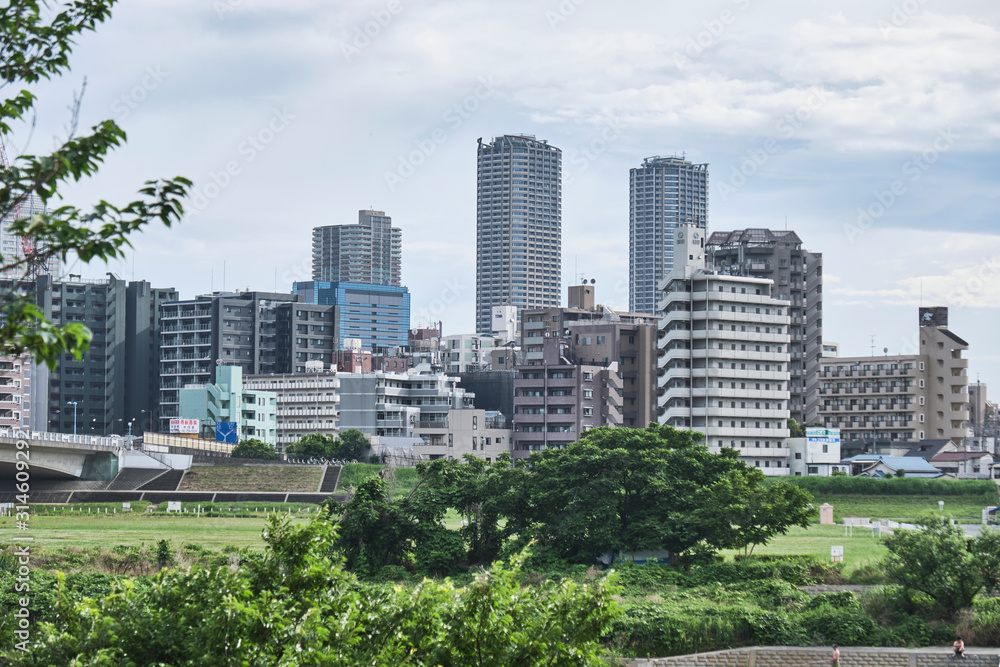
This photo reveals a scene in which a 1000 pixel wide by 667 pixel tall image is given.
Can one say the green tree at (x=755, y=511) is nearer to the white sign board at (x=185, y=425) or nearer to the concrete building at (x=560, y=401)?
the concrete building at (x=560, y=401)

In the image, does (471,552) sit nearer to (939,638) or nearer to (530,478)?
(530,478)

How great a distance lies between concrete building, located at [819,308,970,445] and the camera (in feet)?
469

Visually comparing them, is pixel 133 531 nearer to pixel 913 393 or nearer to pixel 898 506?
pixel 898 506

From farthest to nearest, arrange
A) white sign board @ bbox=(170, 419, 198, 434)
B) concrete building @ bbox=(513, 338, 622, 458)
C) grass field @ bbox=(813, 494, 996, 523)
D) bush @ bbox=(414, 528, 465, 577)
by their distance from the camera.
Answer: white sign board @ bbox=(170, 419, 198, 434) → concrete building @ bbox=(513, 338, 622, 458) → grass field @ bbox=(813, 494, 996, 523) → bush @ bbox=(414, 528, 465, 577)

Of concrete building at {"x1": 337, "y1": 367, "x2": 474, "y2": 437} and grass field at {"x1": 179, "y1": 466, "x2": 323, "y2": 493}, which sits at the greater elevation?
concrete building at {"x1": 337, "y1": 367, "x2": 474, "y2": 437}

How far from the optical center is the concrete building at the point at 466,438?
445 ft

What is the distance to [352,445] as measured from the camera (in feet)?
445

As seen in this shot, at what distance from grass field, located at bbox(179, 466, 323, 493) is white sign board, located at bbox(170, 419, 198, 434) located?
26248 mm

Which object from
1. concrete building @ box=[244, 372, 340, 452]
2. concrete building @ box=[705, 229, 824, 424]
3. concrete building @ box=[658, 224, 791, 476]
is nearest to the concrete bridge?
concrete building @ box=[244, 372, 340, 452]

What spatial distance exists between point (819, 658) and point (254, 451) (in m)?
98.0

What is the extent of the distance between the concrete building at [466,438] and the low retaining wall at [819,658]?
91306 mm

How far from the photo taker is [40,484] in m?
106

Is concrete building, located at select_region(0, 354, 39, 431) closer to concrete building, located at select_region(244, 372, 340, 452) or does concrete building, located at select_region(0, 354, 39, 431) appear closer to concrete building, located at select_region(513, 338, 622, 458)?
concrete building, located at select_region(244, 372, 340, 452)

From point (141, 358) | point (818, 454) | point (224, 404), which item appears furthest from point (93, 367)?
point (818, 454)
